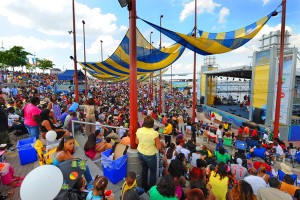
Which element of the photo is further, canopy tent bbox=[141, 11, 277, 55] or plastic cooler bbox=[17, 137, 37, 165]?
canopy tent bbox=[141, 11, 277, 55]

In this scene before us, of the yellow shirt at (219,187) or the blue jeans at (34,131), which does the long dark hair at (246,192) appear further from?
the blue jeans at (34,131)

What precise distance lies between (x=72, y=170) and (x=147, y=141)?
1.35 metres

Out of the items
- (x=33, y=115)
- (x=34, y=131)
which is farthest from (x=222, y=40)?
(x=34, y=131)

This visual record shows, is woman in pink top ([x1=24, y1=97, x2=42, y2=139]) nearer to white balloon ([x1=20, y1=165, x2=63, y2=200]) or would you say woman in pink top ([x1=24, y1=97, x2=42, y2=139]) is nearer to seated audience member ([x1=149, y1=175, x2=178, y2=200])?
white balloon ([x1=20, y1=165, x2=63, y2=200])

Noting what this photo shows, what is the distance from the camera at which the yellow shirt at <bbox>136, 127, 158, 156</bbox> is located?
338 centimetres

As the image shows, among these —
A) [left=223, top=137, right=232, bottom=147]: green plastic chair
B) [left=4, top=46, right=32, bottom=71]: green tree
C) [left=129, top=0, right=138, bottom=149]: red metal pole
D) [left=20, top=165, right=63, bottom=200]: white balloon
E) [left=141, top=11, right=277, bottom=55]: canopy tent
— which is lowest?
[left=223, top=137, right=232, bottom=147]: green plastic chair

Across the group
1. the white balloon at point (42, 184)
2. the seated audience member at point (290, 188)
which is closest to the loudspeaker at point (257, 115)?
the seated audience member at point (290, 188)

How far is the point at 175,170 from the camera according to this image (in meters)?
3.80

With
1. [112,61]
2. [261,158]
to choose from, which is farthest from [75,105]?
[261,158]

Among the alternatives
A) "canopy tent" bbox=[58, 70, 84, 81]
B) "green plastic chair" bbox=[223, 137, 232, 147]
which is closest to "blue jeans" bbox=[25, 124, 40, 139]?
"green plastic chair" bbox=[223, 137, 232, 147]

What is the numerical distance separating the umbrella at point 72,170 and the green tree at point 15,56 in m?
35.2

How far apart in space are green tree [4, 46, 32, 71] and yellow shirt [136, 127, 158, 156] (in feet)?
116

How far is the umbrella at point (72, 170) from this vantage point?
2.76 meters

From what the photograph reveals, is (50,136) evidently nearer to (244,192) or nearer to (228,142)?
(244,192)
